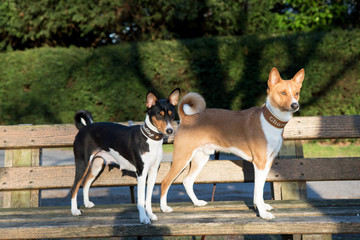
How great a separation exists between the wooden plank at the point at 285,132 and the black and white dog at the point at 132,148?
1.20 ft

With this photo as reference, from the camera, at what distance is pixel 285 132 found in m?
3.66

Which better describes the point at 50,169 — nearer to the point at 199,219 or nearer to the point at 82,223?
the point at 82,223

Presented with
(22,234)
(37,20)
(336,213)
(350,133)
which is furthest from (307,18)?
(22,234)

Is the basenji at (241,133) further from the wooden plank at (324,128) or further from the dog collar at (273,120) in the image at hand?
the wooden plank at (324,128)

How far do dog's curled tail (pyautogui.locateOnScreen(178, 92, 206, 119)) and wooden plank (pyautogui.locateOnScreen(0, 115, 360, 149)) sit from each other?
1.53ft

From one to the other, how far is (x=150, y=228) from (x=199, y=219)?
37 cm

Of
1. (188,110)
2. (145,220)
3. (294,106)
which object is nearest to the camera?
(145,220)

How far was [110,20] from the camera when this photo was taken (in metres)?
13.6

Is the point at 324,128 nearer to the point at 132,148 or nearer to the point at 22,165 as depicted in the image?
the point at 132,148

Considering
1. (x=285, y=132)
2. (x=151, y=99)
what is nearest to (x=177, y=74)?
(x=285, y=132)

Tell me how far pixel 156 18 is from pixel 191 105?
431 inches

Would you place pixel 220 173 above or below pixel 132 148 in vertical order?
below

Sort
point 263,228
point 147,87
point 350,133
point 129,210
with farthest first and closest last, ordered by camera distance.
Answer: point 147,87
point 350,133
point 129,210
point 263,228

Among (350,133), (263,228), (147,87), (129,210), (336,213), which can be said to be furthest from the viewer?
(147,87)
